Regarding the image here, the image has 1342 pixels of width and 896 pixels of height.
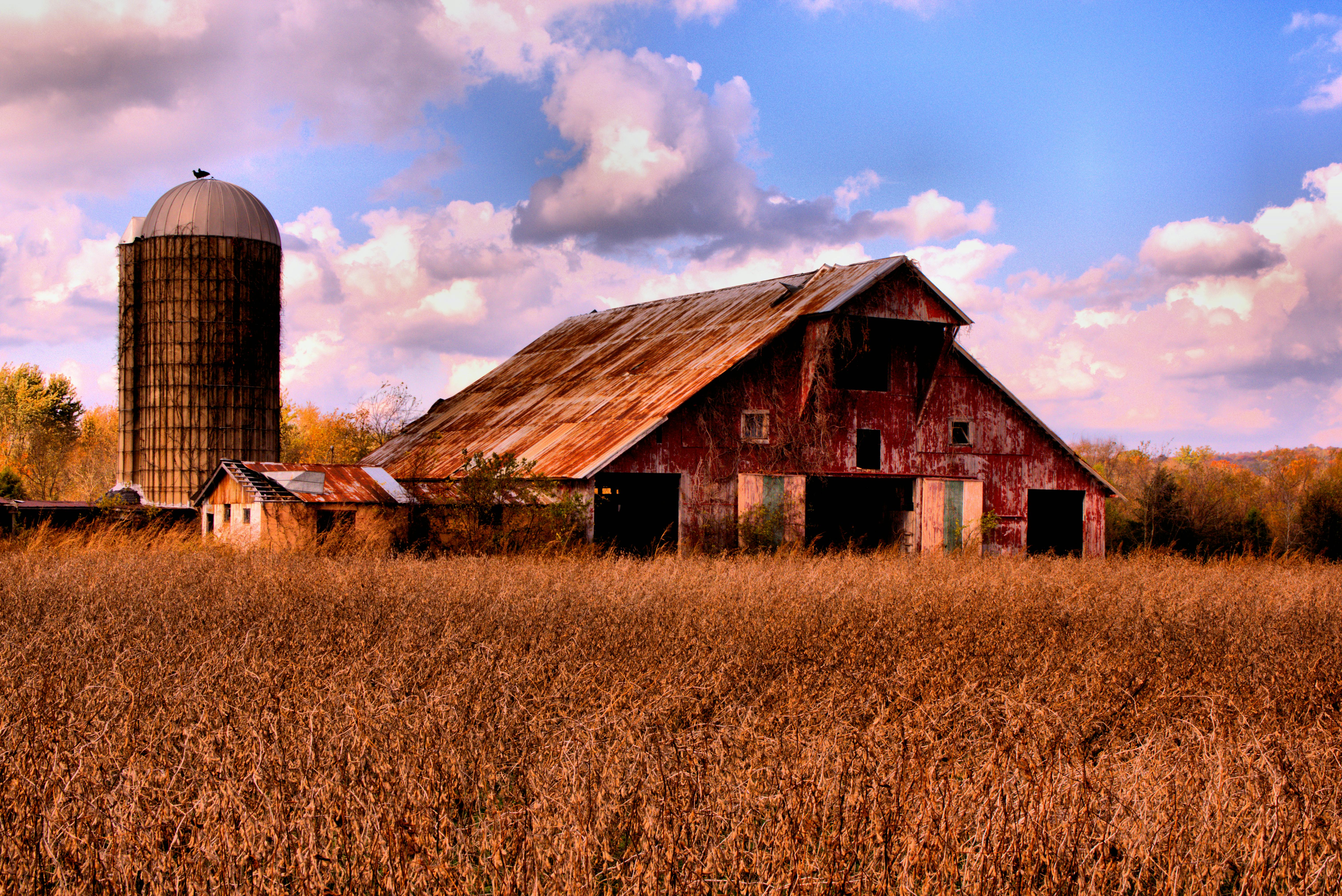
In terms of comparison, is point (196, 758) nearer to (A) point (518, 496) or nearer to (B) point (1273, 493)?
(A) point (518, 496)

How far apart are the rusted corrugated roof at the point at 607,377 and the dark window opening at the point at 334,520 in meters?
3.31

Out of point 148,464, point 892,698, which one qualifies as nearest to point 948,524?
point 892,698

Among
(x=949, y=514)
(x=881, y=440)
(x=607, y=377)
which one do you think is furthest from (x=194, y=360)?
(x=949, y=514)

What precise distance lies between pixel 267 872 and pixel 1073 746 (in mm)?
3549

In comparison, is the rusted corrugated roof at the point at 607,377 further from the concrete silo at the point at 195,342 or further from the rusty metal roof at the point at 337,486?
the concrete silo at the point at 195,342

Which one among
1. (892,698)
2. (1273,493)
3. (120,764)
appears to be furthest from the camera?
(1273,493)

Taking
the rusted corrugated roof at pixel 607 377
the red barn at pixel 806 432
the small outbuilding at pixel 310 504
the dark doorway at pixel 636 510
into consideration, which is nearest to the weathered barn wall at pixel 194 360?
the rusted corrugated roof at pixel 607 377

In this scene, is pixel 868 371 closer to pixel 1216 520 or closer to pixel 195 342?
pixel 1216 520

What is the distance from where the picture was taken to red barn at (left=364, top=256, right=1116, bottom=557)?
18469 millimetres

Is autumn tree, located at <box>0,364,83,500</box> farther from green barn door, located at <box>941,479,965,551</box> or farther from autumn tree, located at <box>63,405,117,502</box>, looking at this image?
green barn door, located at <box>941,479,965,551</box>

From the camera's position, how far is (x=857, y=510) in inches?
922

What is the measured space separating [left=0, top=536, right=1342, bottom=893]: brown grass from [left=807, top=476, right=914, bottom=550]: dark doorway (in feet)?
35.6

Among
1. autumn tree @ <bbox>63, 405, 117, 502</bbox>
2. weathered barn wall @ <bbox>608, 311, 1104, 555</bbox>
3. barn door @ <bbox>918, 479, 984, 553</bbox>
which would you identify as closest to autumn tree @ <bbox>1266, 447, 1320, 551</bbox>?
weathered barn wall @ <bbox>608, 311, 1104, 555</bbox>

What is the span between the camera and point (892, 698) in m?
5.87
